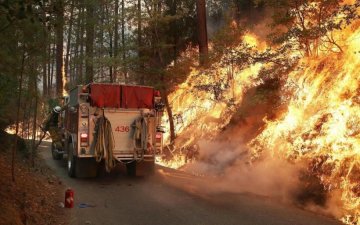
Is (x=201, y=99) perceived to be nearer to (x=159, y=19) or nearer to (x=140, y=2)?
(x=159, y=19)

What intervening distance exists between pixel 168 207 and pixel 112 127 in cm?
409

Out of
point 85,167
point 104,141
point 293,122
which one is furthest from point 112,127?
point 293,122

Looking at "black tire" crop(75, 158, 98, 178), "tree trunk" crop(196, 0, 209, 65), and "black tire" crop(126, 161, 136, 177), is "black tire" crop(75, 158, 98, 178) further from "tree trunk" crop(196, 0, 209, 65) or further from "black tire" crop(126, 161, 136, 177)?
"tree trunk" crop(196, 0, 209, 65)

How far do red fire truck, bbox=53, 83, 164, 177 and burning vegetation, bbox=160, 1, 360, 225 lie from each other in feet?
9.76

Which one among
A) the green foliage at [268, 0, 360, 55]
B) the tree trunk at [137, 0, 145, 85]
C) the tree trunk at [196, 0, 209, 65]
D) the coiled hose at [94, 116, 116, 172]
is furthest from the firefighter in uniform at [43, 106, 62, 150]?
the green foliage at [268, 0, 360, 55]

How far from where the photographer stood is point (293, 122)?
44.4 feet

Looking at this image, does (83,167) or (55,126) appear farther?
(55,126)

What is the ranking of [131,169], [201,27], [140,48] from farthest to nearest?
[201,27], [140,48], [131,169]

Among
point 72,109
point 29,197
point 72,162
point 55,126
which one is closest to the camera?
point 29,197

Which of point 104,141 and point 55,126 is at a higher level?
point 55,126

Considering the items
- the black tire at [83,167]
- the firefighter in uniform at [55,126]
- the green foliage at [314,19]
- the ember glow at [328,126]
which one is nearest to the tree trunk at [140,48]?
the firefighter in uniform at [55,126]

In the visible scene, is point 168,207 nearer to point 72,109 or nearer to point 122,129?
point 122,129

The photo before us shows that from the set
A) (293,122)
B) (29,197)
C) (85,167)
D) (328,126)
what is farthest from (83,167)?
(328,126)

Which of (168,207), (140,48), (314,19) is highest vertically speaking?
(140,48)
